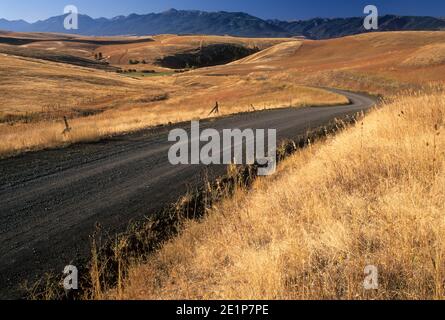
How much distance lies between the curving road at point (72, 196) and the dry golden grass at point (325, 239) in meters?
1.38

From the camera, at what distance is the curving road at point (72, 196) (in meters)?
6.08

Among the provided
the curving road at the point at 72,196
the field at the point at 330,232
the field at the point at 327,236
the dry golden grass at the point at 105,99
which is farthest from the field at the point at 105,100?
the field at the point at 327,236

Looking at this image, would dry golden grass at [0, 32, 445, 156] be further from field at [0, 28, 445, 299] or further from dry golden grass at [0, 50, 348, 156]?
field at [0, 28, 445, 299]

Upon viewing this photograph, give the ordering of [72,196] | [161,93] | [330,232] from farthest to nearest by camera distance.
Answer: [161,93]
[72,196]
[330,232]

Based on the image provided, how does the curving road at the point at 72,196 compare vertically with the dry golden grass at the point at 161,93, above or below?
below

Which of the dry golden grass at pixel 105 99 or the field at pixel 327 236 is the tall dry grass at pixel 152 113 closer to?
the dry golden grass at pixel 105 99

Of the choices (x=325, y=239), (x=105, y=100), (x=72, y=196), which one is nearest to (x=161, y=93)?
(x=105, y=100)

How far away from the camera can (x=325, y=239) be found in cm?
518

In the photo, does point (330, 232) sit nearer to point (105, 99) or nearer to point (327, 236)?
point (327, 236)

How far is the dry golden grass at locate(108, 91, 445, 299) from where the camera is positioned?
4262 mm

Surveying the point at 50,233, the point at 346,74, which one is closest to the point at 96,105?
the point at 346,74

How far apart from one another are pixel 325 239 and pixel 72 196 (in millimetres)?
5641
